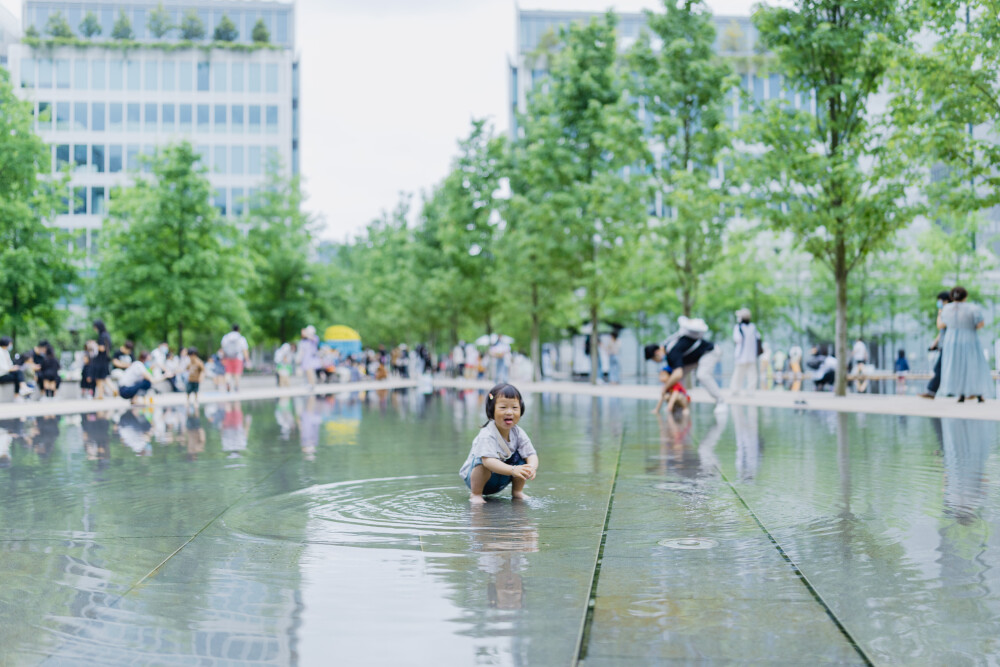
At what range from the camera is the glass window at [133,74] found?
77875 millimetres

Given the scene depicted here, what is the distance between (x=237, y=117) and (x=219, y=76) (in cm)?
317

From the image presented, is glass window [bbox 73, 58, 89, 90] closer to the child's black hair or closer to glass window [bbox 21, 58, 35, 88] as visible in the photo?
glass window [bbox 21, 58, 35, 88]

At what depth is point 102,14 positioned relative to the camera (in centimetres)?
8144

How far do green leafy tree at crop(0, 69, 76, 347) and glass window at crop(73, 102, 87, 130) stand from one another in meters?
41.1

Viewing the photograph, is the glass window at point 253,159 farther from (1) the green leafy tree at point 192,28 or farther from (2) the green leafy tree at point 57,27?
(2) the green leafy tree at point 57,27

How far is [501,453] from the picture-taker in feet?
22.6

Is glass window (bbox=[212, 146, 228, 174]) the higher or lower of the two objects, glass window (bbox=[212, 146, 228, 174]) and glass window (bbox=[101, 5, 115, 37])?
the lower

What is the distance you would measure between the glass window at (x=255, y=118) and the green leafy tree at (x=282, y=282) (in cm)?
2637

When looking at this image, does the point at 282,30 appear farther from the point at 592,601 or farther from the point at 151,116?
the point at 592,601

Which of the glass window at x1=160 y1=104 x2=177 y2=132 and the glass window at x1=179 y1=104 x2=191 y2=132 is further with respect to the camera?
the glass window at x1=179 y1=104 x2=191 y2=132

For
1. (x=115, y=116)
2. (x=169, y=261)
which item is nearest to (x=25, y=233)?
(x=169, y=261)

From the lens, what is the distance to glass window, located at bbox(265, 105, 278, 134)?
261 feet

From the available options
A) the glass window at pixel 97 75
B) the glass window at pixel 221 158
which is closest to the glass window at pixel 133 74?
the glass window at pixel 97 75

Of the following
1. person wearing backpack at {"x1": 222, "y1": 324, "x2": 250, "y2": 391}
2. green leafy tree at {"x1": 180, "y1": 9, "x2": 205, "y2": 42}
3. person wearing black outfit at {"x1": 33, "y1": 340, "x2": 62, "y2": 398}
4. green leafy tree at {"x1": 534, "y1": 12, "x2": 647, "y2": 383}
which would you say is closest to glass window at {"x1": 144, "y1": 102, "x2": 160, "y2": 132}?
green leafy tree at {"x1": 180, "y1": 9, "x2": 205, "y2": 42}
